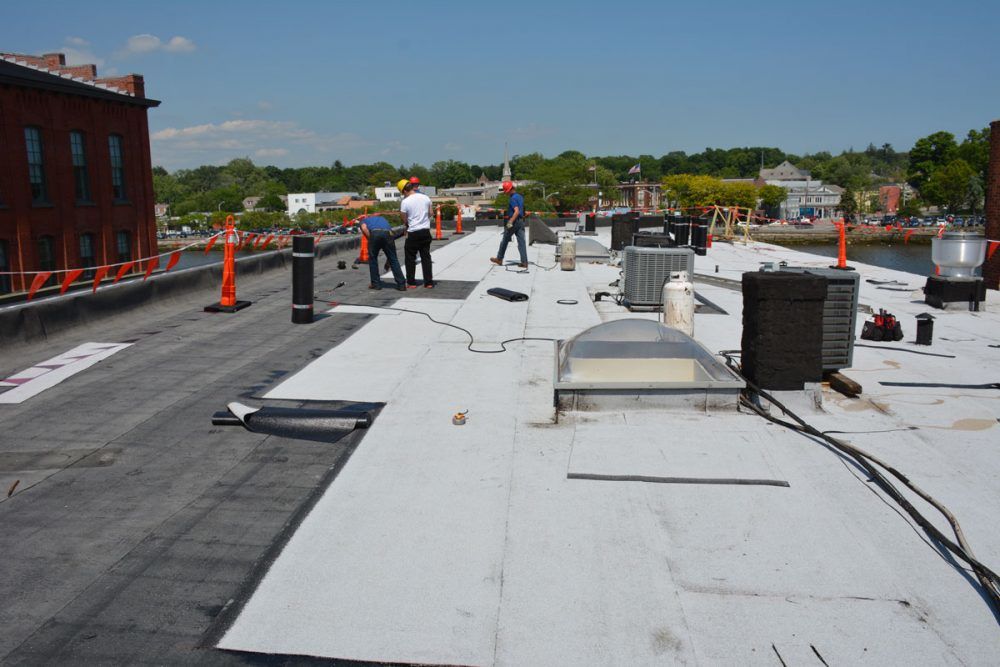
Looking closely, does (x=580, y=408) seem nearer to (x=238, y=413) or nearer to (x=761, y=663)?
(x=238, y=413)

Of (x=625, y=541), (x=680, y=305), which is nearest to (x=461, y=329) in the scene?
(x=680, y=305)

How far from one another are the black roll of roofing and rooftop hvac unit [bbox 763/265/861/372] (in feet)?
2.81

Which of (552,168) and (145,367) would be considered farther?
(552,168)

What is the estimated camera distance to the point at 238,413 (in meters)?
6.22

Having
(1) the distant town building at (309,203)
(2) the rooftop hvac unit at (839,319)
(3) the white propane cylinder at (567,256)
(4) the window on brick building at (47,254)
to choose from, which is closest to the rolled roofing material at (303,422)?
(2) the rooftop hvac unit at (839,319)

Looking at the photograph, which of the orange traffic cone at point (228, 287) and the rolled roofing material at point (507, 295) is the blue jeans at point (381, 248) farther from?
the orange traffic cone at point (228, 287)

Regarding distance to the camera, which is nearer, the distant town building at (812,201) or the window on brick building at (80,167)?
the window on brick building at (80,167)

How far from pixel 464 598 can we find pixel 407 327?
702 centimetres

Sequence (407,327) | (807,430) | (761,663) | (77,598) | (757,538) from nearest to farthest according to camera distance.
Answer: (761,663)
(77,598)
(757,538)
(807,430)
(407,327)

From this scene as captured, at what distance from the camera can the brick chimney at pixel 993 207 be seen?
17.0 meters

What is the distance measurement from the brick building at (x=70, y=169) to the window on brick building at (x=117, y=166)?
5cm

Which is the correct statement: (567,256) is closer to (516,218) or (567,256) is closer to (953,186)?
(516,218)

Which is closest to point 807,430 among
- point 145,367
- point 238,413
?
point 238,413

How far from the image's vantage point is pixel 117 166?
36.0 metres
